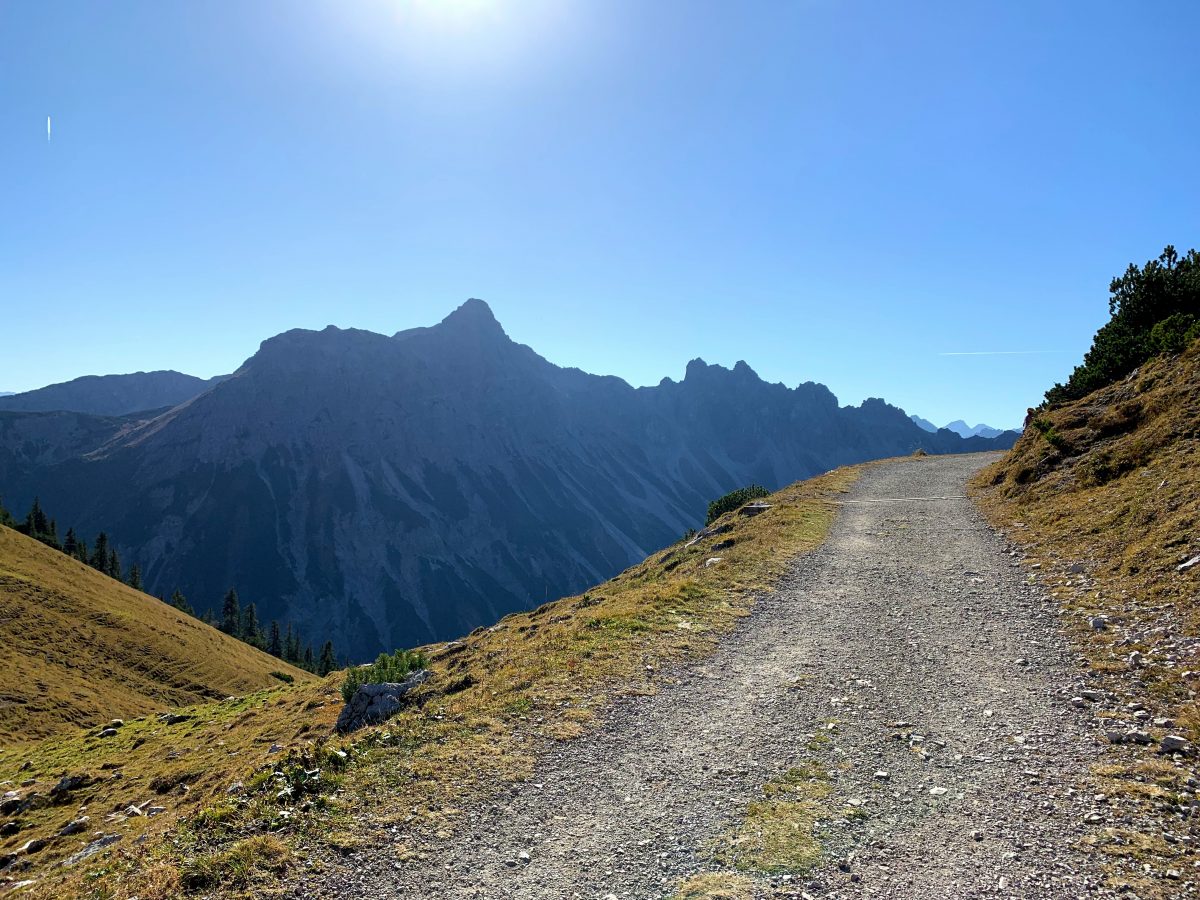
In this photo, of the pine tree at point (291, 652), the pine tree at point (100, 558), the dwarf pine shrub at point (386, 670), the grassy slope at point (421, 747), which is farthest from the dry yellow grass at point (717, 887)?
the pine tree at point (100, 558)

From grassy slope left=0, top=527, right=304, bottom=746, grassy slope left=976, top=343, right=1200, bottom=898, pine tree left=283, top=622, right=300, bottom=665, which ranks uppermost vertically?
grassy slope left=976, top=343, right=1200, bottom=898

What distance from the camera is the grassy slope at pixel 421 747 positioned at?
8359 mm

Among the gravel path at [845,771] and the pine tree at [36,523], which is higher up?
the pine tree at [36,523]

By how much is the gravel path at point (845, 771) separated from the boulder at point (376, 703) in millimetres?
6322

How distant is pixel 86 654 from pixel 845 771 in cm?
6937

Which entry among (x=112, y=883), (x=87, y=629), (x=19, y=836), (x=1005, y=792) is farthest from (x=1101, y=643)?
(x=87, y=629)

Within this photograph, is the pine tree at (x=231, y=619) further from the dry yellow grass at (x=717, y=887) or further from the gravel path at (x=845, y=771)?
the dry yellow grass at (x=717, y=887)

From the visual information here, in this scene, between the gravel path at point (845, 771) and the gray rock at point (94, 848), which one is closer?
the gravel path at point (845, 771)

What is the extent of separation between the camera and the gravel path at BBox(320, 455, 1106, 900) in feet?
23.9

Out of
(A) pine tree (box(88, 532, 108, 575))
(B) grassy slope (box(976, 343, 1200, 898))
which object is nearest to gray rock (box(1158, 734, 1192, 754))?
(B) grassy slope (box(976, 343, 1200, 898))

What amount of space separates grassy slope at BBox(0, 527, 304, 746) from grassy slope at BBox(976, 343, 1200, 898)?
5691 centimetres

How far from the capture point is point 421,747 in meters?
11.2

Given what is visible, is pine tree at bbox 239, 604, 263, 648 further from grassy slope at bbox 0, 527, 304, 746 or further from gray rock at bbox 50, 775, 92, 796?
gray rock at bbox 50, 775, 92, 796

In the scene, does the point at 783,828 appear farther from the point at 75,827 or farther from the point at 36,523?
the point at 36,523
